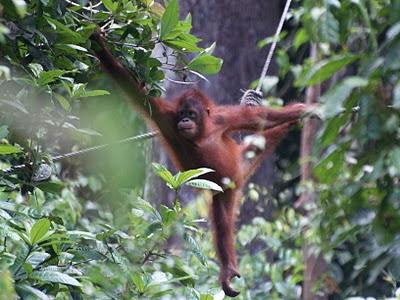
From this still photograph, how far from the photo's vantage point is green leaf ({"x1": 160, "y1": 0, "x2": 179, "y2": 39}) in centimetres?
251

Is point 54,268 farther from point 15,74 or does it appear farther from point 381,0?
point 381,0

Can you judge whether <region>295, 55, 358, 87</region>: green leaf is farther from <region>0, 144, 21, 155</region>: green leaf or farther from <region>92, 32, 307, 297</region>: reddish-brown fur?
<region>92, 32, 307, 297</region>: reddish-brown fur

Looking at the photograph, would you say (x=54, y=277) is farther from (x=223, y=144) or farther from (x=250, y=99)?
(x=223, y=144)

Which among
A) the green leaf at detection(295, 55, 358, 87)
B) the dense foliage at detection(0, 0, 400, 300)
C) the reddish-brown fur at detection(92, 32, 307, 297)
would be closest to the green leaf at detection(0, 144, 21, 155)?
the dense foliage at detection(0, 0, 400, 300)

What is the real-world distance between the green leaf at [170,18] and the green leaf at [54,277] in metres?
0.87

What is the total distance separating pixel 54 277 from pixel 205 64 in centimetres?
100

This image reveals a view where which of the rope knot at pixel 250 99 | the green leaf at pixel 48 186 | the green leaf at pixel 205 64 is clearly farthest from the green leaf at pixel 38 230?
the rope knot at pixel 250 99

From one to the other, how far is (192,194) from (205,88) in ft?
2.49

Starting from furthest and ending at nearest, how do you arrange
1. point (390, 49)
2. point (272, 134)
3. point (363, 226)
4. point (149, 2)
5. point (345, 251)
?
point (345, 251) → point (272, 134) → point (363, 226) → point (149, 2) → point (390, 49)

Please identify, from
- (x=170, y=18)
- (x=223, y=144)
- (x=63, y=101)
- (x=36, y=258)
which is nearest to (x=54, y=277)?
(x=36, y=258)

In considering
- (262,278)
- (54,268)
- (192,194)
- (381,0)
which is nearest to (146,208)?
(54,268)

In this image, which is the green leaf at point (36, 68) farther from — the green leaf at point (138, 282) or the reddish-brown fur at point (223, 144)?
the reddish-brown fur at point (223, 144)

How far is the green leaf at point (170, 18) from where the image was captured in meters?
2.51

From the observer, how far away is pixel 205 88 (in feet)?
19.0
